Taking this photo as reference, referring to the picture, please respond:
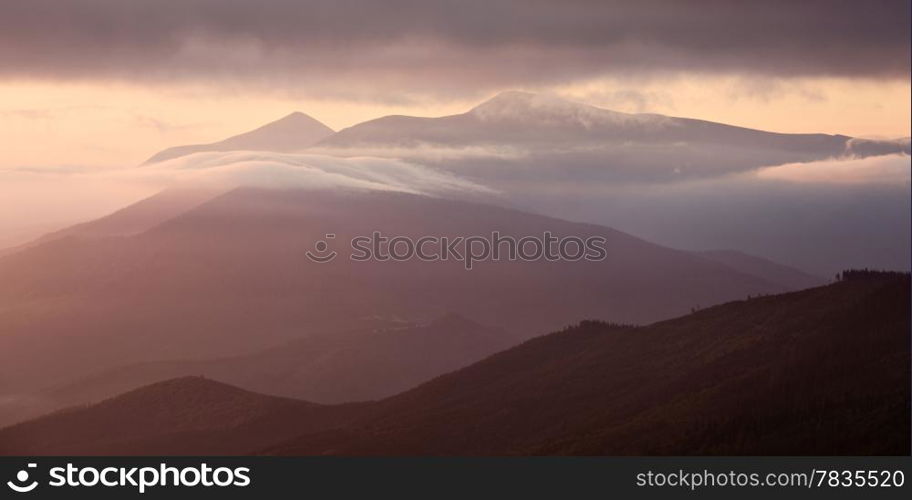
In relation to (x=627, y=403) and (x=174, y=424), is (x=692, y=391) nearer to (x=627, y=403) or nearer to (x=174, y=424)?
(x=627, y=403)

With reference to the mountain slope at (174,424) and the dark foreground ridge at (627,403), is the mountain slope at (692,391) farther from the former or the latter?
the mountain slope at (174,424)

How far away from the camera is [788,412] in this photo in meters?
124

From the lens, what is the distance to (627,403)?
148m

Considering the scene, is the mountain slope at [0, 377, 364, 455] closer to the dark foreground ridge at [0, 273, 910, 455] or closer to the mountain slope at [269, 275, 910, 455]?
the dark foreground ridge at [0, 273, 910, 455]

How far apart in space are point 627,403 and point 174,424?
6323 centimetres

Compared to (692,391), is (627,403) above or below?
above

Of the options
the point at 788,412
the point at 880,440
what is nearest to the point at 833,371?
the point at 788,412

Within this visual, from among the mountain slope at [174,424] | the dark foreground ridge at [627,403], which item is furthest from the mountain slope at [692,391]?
the mountain slope at [174,424]

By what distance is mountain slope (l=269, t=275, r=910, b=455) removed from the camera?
12056cm

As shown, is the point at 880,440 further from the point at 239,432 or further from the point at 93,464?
the point at 239,432

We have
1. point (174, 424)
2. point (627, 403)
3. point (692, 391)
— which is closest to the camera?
point (692, 391)

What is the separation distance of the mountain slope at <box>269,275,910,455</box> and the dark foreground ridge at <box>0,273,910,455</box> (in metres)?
0.24

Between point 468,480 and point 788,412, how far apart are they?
26.4 meters

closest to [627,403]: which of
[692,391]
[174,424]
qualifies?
[692,391]
